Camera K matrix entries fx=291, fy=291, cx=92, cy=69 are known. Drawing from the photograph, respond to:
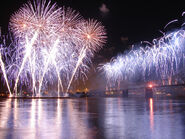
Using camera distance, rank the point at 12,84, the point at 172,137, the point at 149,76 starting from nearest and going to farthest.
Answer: the point at 172,137 < the point at 149,76 < the point at 12,84

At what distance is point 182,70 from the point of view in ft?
268

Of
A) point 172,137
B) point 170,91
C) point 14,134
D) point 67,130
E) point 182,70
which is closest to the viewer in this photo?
point 172,137

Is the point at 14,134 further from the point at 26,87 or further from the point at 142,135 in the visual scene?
the point at 26,87

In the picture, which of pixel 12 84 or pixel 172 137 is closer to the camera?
pixel 172 137

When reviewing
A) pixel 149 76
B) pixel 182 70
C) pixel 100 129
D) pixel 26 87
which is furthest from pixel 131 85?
pixel 100 129

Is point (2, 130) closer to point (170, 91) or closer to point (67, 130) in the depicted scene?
point (67, 130)

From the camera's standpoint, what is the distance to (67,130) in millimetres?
10711

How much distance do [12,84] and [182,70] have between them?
70.8 metres

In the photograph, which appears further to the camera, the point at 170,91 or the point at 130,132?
the point at 170,91

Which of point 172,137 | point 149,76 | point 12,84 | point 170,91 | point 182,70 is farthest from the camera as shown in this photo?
point 12,84

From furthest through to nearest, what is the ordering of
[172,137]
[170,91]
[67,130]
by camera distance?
[170,91], [67,130], [172,137]

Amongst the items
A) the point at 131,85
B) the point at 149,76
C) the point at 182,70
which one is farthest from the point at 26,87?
the point at 182,70

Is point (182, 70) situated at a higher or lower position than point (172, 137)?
higher

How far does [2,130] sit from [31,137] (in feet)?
6.77
